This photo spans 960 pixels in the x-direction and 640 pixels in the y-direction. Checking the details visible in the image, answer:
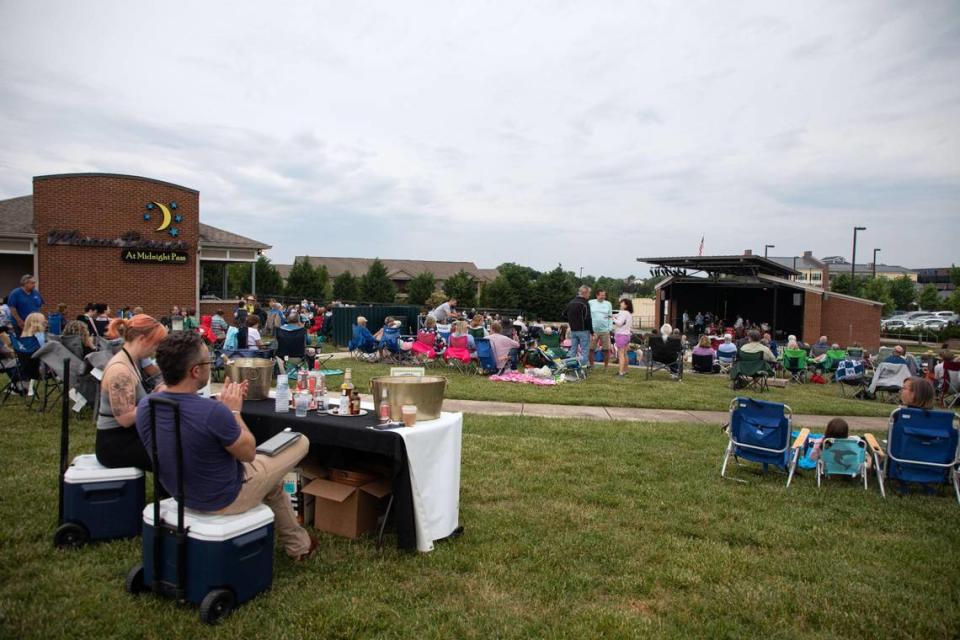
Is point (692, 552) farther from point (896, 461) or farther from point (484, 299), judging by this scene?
point (484, 299)

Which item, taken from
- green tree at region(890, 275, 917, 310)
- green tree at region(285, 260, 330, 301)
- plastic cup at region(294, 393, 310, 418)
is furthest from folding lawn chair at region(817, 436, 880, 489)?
green tree at region(890, 275, 917, 310)

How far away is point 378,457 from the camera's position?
15.4ft

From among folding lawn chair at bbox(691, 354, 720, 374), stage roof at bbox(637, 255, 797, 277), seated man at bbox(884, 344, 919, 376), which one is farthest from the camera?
stage roof at bbox(637, 255, 797, 277)

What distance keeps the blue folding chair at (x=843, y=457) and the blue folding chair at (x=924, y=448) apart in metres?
0.20

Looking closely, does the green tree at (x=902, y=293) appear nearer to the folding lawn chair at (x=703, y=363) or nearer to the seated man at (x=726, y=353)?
the seated man at (x=726, y=353)

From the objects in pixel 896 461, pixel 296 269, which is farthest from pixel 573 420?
pixel 296 269

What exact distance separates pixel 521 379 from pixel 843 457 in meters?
6.56

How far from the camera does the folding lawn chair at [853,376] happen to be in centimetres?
1236

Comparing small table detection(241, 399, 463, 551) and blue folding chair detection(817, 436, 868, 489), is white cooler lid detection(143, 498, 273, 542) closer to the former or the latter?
small table detection(241, 399, 463, 551)

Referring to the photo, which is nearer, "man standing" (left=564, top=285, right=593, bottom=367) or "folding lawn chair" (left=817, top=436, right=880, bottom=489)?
"folding lawn chair" (left=817, top=436, right=880, bottom=489)

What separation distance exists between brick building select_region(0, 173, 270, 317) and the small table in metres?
20.0

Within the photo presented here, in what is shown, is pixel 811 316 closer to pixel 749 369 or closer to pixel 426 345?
pixel 749 369

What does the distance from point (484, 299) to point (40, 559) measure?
4723cm

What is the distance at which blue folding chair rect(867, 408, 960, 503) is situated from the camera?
554 cm
